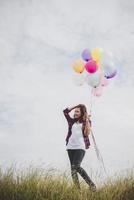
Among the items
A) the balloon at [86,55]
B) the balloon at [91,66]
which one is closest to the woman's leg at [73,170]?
the balloon at [91,66]

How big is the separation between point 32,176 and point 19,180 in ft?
0.88

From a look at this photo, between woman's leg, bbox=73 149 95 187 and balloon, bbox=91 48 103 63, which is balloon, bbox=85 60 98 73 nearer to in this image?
balloon, bbox=91 48 103 63

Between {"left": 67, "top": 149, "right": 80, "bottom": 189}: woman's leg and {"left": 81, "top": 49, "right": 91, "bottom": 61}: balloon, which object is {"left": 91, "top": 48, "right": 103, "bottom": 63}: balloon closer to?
{"left": 81, "top": 49, "right": 91, "bottom": 61}: balloon

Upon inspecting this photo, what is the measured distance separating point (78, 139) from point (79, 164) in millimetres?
519

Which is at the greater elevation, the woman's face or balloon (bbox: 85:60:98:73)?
balloon (bbox: 85:60:98:73)

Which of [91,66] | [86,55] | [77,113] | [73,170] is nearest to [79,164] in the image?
[73,170]

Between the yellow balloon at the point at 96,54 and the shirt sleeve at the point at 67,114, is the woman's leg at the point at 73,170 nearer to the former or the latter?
the shirt sleeve at the point at 67,114

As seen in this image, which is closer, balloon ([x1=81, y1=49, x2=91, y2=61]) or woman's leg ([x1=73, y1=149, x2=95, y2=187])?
woman's leg ([x1=73, y1=149, x2=95, y2=187])

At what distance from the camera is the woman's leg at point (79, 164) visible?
10.8 meters

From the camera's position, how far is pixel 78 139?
11164 millimetres

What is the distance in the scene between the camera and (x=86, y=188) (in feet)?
35.1

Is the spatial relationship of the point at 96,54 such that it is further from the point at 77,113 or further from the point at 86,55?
the point at 77,113

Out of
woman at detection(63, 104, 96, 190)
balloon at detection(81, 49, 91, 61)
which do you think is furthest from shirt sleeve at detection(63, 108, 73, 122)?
balloon at detection(81, 49, 91, 61)

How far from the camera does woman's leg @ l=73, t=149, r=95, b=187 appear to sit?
35.5 ft
